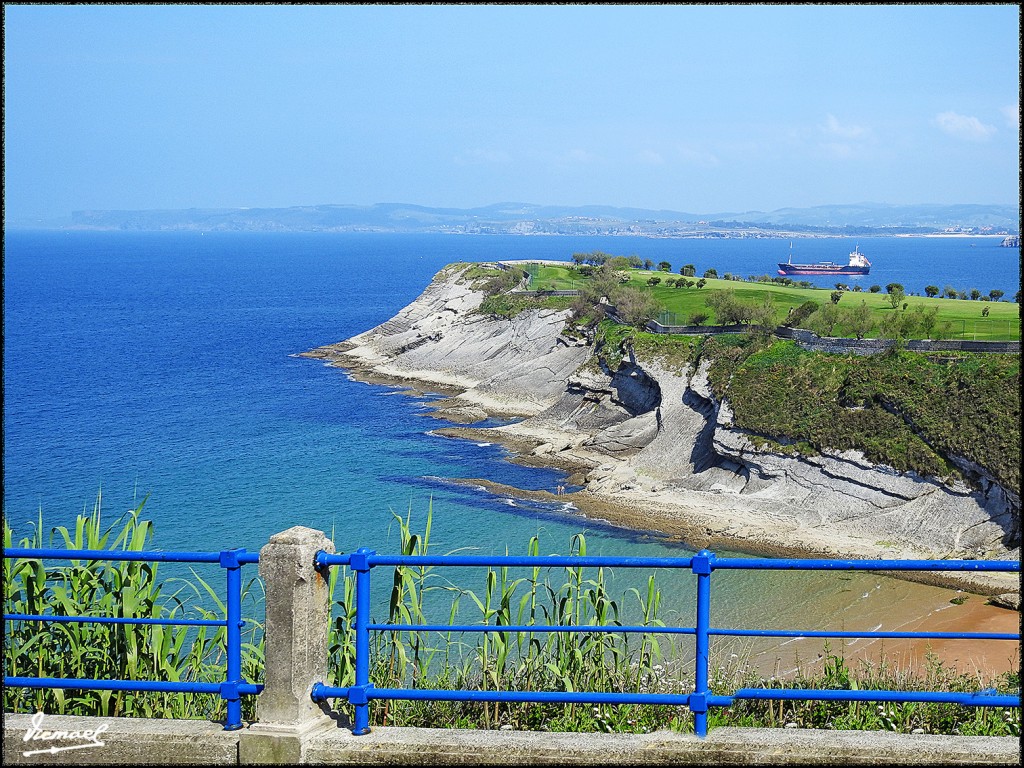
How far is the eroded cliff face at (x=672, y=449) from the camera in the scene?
3175 cm

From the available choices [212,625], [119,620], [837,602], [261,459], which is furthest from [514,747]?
[261,459]

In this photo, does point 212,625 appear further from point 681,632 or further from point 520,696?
point 681,632

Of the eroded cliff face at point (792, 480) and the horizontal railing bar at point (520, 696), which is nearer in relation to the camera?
the horizontal railing bar at point (520, 696)

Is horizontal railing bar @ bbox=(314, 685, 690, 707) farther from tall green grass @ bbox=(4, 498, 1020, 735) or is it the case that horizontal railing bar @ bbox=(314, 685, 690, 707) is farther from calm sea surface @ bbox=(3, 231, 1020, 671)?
calm sea surface @ bbox=(3, 231, 1020, 671)

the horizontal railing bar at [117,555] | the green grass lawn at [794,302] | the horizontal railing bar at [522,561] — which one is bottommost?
the horizontal railing bar at [117,555]

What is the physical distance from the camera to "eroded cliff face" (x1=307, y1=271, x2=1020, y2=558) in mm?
31750

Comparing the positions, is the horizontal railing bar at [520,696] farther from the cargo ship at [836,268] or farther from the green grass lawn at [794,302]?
the cargo ship at [836,268]

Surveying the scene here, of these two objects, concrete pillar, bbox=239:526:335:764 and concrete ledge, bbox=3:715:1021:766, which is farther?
concrete pillar, bbox=239:526:335:764

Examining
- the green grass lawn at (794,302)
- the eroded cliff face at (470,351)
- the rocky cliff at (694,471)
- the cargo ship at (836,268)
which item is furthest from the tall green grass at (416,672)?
the cargo ship at (836,268)

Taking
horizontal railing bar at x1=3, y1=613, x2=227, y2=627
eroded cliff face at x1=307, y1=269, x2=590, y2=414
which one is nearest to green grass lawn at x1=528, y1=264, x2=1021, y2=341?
eroded cliff face at x1=307, y1=269, x2=590, y2=414

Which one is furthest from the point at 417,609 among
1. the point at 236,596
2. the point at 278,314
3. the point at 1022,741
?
the point at 278,314

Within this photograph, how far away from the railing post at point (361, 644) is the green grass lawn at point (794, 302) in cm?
3639

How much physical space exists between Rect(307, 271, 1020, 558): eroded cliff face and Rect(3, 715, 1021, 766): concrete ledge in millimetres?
26474

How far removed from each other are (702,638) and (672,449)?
34.5 m
